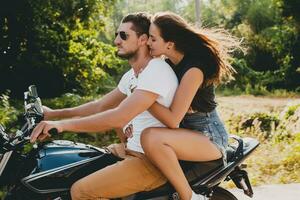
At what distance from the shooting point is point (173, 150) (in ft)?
9.86

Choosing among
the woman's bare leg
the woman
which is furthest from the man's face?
the woman's bare leg

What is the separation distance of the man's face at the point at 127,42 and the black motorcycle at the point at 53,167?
24.2 inches

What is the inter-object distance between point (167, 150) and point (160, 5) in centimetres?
6790

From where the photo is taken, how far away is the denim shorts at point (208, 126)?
327cm

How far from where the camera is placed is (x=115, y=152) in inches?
131

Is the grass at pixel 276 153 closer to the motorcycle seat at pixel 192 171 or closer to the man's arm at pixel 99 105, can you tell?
the man's arm at pixel 99 105

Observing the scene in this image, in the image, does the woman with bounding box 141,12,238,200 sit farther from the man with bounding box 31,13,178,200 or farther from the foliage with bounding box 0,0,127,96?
the foliage with bounding box 0,0,127,96

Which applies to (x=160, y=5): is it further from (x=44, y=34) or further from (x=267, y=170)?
(x=267, y=170)

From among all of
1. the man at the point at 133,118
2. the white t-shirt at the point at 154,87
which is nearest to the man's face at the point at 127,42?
the man at the point at 133,118

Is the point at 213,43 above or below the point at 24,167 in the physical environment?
above

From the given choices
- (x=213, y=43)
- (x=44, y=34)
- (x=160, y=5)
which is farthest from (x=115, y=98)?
(x=160, y=5)

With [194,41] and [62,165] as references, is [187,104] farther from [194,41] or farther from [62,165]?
[62,165]

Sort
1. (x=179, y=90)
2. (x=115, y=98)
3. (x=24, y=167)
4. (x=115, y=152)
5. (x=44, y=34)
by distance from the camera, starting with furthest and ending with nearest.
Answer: (x=44, y=34), (x=115, y=98), (x=115, y=152), (x=179, y=90), (x=24, y=167)

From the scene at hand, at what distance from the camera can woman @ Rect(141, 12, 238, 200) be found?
2.98 m
